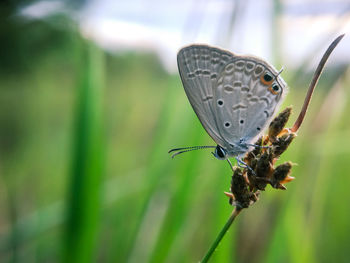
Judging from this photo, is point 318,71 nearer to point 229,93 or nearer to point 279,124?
point 279,124

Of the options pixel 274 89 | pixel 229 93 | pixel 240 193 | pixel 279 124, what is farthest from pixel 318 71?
pixel 229 93

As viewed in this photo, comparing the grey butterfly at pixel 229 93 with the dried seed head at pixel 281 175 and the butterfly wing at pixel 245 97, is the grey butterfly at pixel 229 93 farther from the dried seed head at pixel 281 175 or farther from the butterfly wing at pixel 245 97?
the dried seed head at pixel 281 175

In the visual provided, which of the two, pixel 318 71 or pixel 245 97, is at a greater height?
pixel 318 71

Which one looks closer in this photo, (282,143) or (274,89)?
(282,143)

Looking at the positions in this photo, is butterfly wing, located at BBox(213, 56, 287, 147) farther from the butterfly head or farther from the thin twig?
the thin twig

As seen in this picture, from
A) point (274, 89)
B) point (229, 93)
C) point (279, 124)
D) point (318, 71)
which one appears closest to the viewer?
point (318, 71)

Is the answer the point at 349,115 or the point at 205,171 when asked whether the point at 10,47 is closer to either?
the point at 205,171

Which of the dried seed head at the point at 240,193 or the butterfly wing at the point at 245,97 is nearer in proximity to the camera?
the dried seed head at the point at 240,193

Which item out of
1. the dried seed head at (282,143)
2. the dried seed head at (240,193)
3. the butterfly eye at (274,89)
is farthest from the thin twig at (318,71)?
the butterfly eye at (274,89)

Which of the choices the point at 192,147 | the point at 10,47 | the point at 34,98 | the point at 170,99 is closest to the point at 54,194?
the point at 34,98
